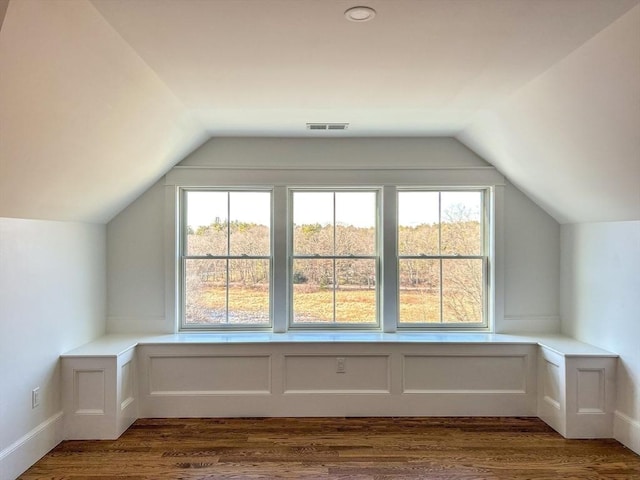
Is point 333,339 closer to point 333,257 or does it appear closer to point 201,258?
point 333,257

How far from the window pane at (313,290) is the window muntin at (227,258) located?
0.88 ft

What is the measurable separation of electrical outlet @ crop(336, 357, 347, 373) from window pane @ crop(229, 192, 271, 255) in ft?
3.81

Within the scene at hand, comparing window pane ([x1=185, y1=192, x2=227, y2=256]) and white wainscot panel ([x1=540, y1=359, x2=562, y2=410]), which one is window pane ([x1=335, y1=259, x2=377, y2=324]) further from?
white wainscot panel ([x1=540, y1=359, x2=562, y2=410])

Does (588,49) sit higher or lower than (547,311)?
higher

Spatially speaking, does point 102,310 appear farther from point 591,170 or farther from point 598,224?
point 598,224

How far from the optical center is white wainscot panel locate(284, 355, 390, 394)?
3.44 meters

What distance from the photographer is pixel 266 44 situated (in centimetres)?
201

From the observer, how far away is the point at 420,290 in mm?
3883

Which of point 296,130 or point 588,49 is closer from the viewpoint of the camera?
point 588,49

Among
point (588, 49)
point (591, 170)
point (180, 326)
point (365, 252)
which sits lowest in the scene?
point (180, 326)

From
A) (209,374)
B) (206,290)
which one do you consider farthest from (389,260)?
(209,374)

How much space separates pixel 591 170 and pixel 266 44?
214 centimetres

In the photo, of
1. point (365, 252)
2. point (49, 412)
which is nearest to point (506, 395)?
point (365, 252)

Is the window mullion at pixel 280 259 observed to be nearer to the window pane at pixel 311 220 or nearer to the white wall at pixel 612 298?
the window pane at pixel 311 220
